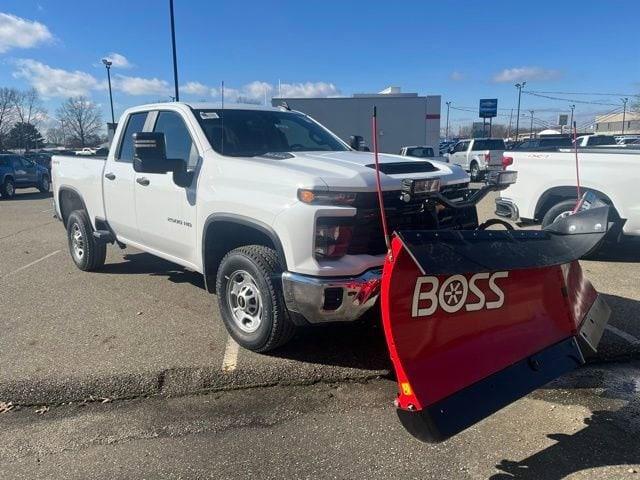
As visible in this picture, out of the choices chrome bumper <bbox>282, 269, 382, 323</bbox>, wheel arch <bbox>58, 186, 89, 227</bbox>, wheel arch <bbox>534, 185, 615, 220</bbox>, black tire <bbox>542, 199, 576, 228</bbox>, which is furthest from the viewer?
wheel arch <bbox>534, 185, 615, 220</bbox>

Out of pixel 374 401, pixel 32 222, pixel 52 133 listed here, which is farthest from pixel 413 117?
pixel 52 133

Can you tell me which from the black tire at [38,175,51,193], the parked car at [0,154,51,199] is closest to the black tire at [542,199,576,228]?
the parked car at [0,154,51,199]

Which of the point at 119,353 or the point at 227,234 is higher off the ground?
the point at 227,234

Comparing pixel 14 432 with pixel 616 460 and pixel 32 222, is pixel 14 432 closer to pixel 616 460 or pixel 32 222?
pixel 616 460

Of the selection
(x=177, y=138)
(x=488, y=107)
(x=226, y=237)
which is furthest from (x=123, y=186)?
(x=488, y=107)

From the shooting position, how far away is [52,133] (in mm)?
95500

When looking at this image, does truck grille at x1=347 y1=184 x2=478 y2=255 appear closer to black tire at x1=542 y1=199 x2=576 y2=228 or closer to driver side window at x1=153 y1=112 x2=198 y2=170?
driver side window at x1=153 y1=112 x2=198 y2=170

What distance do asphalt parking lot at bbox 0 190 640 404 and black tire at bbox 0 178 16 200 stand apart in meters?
16.7

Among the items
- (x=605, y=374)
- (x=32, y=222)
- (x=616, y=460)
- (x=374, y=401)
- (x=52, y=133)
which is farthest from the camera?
(x=52, y=133)

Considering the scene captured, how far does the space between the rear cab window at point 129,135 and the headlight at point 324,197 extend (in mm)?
2893

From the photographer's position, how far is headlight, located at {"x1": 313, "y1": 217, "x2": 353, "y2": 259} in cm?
347

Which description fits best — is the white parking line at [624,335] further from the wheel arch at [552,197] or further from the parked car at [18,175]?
the parked car at [18,175]

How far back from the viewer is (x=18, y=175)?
72.8 ft

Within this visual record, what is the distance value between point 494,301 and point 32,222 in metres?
12.7
